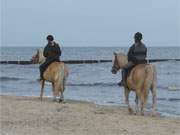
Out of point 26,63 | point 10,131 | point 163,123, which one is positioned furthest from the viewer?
point 26,63

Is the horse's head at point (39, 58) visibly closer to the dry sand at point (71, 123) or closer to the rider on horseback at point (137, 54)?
the dry sand at point (71, 123)

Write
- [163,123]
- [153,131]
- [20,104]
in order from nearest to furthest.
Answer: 1. [153,131]
2. [163,123]
3. [20,104]

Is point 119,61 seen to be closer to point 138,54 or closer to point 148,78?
point 138,54

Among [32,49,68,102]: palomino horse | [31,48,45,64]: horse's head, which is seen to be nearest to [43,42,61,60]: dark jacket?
[32,49,68,102]: palomino horse

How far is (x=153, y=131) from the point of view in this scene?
1178 cm

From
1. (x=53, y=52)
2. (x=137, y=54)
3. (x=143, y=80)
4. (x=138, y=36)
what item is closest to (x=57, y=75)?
(x=53, y=52)

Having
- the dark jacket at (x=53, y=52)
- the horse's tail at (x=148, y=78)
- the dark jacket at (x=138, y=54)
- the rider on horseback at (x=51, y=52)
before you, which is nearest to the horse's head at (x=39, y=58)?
the rider on horseback at (x=51, y=52)

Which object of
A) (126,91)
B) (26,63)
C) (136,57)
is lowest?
(26,63)

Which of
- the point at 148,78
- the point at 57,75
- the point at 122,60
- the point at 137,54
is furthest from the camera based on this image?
the point at 57,75

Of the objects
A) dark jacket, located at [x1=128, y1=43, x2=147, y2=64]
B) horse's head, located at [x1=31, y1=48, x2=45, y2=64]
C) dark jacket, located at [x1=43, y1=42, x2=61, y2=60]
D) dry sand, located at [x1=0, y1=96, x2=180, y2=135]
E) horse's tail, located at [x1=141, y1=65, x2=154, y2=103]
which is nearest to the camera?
dry sand, located at [x1=0, y1=96, x2=180, y2=135]

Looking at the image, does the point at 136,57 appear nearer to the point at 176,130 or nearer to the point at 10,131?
the point at 176,130

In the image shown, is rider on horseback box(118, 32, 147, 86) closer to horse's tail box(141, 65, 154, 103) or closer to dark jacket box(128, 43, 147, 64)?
dark jacket box(128, 43, 147, 64)

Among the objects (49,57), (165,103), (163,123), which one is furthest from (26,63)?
(163,123)

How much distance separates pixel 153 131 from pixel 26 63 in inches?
2252
